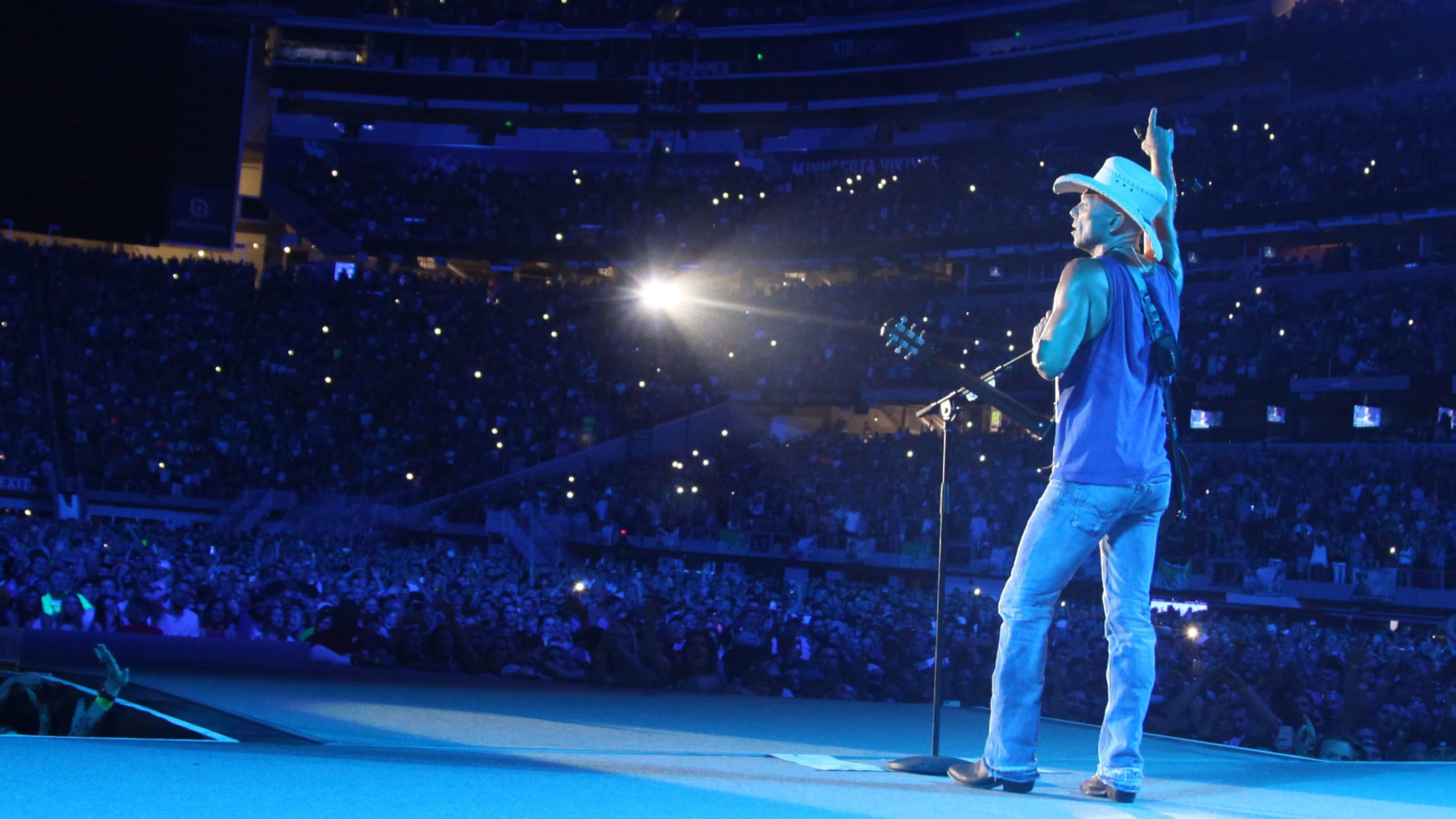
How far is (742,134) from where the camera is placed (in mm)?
42438

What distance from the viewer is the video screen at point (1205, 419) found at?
88.0 feet

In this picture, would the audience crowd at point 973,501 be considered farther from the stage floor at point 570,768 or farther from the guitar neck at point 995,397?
the guitar neck at point 995,397

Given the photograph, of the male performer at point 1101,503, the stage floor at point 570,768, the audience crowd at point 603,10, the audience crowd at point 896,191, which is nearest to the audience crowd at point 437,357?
the audience crowd at point 896,191

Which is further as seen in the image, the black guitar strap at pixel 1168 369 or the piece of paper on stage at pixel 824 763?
the piece of paper on stage at pixel 824 763

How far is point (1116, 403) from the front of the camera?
145 inches

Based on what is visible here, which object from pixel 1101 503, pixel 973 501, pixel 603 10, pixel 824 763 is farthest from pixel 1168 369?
pixel 603 10

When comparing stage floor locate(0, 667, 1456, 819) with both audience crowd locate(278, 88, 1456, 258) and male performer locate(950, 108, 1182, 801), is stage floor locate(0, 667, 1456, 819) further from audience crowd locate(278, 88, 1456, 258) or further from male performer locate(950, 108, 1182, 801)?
audience crowd locate(278, 88, 1456, 258)

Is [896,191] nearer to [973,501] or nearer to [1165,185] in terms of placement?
[973,501]

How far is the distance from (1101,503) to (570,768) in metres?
1.68

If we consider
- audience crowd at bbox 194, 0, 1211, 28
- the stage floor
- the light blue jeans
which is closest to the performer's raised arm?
the light blue jeans

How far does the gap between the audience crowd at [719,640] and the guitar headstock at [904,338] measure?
5.48 meters

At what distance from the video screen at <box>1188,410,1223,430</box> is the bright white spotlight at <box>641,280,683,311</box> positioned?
46.8 ft

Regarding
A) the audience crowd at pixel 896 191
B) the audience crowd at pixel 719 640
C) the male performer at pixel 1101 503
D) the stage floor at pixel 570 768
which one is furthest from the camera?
the audience crowd at pixel 896 191

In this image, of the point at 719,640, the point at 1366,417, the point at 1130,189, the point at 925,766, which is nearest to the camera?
the point at 1130,189
